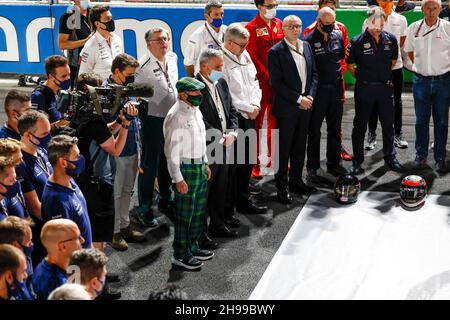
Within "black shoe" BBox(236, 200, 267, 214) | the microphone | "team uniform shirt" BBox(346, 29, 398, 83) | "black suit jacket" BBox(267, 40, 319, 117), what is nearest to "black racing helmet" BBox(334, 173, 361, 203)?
"black shoe" BBox(236, 200, 267, 214)

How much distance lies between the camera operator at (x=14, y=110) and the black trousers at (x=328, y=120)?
341 centimetres

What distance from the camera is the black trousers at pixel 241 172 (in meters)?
6.88

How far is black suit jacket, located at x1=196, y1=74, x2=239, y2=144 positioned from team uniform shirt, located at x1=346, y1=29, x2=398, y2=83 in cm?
205

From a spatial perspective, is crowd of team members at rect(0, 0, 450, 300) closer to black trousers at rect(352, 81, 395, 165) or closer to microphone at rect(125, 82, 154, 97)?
black trousers at rect(352, 81, 395, 165)

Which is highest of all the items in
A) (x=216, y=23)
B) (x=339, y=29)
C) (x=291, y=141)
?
(x=216, y=23)

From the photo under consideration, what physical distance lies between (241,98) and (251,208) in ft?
3.64

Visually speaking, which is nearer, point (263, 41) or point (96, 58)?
point (96, 58)

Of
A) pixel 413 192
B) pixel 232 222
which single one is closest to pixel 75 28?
pixel 232 222

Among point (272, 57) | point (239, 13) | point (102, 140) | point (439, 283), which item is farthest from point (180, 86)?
point (239, 13)

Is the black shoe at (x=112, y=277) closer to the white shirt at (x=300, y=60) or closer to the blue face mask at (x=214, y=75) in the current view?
the blue face mask at (x=214, y=75)

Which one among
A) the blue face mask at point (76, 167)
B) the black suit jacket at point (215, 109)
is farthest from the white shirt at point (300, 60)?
the blue face mask at point (76, 167)

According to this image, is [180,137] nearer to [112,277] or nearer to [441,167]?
[112,277]

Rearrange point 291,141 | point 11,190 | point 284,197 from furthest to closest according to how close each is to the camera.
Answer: point 291,141, point 284,197, point 11,190

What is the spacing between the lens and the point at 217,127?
247 inches
